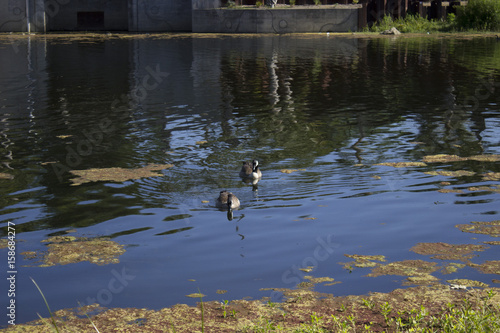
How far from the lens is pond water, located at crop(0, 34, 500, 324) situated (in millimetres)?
9109

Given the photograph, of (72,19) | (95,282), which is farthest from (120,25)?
(95,282)

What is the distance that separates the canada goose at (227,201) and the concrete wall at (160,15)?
4593cm

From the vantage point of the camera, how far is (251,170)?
1323 centimetres

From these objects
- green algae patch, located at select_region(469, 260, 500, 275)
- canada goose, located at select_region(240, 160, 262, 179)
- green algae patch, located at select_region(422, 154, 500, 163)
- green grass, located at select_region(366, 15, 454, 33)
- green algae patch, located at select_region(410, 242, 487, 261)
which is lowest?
green algae patch, located at select_region(469, 260, 500, 275)

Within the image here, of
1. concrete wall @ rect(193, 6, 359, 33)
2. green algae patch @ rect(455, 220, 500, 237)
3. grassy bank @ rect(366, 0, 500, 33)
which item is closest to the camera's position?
green algae patch @ rect(455, 220, 500, 237)

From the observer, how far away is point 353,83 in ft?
88.1

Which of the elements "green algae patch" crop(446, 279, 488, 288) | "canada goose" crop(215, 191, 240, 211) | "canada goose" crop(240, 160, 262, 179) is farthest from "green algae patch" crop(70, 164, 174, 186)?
"green algae patch" crop(446, 279, 488, 288)

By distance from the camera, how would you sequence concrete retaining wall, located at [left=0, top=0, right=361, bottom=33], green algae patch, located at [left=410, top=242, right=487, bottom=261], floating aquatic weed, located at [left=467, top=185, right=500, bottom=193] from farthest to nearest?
concrete retaining wall, located at [left=0, top=0, right=361, bottom=33]
floating aquatic weed, located at [left=467, top=185, right=500, bottom=193]
green algae patch, located at [left=410, top=242, right=487, bottom=261]

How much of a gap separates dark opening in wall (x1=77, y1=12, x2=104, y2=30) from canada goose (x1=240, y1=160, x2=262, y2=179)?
49410 millimetres

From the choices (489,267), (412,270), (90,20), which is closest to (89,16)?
(90,20)

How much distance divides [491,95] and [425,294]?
1715 centimetres

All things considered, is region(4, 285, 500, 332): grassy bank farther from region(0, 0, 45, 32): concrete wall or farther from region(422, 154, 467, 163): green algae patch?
region(0, 0, 45, 32): concrete wall

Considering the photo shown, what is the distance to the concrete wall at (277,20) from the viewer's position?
51656mm

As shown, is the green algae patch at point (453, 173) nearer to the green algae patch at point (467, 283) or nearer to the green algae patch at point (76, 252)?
the green algae patch at point (467, 283)
